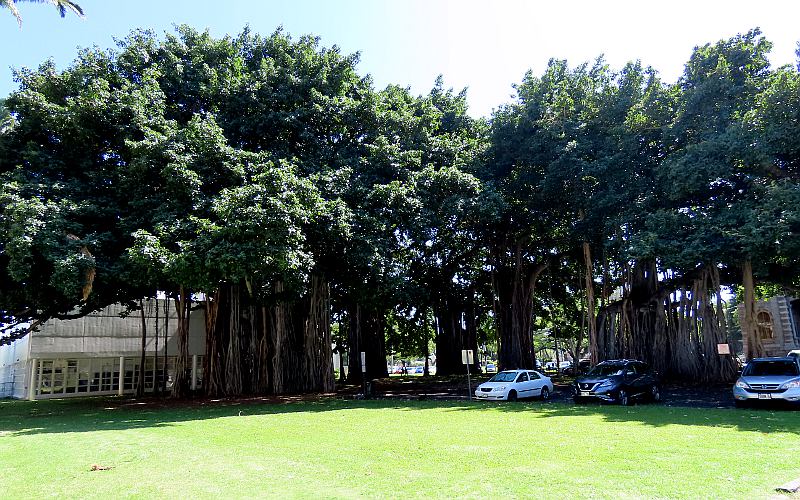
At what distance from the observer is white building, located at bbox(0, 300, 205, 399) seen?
29219mm

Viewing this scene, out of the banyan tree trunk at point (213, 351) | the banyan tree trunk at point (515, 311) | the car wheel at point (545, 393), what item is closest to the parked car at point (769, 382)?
the car wheel at point (545, 393)

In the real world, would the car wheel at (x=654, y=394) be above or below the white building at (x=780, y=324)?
below

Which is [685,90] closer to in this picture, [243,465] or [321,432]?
[321,432]

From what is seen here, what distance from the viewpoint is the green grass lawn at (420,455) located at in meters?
6.32

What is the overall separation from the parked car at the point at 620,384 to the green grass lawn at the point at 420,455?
1725 mm

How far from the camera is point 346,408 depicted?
699 inches

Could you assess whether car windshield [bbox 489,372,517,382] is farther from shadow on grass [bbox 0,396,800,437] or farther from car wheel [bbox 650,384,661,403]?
car wheel [bbox 650,384,661,403]

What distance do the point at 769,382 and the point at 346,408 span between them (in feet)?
39.6

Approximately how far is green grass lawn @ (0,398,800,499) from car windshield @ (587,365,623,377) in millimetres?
2672

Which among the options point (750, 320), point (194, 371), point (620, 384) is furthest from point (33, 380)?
point (750, 320)

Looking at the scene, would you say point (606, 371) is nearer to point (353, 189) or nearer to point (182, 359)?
point (353, 189)

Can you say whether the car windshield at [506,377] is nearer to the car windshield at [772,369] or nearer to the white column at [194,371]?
the car windshield at [772,369]

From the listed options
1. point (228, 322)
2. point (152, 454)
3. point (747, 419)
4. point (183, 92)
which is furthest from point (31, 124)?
point (747, 419)

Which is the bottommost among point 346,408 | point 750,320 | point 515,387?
point 346,408
